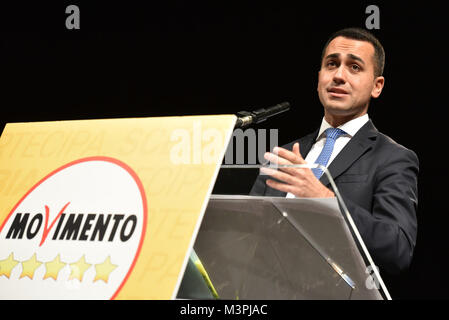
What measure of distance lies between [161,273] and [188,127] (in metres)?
0.22

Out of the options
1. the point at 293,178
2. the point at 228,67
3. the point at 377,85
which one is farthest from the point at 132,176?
the point at 228,67

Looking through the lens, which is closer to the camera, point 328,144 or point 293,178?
point 293,178

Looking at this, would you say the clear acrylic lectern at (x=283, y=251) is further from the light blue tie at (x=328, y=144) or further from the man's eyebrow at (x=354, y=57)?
the man's eyebrow at (x=354, y=57)

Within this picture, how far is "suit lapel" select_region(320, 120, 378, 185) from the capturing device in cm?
131

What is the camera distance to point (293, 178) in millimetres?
814

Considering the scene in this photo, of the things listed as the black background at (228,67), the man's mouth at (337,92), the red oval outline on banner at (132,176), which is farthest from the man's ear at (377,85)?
the red oval outline on banner at (132,176)

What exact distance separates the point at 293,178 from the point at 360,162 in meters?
0.55

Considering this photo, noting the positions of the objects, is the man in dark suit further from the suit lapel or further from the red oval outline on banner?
the red oval outline on banner

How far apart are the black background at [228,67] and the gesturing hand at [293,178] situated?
4.15 ft

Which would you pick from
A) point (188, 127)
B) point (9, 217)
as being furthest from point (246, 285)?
point (9, 217)

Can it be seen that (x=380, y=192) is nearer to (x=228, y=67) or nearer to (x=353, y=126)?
(x=353, y=126)

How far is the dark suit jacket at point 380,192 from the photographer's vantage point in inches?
41.6

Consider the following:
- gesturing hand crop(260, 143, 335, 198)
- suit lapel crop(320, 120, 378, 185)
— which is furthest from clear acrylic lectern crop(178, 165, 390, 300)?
suit lapel crop(320, 120, 378, 185)

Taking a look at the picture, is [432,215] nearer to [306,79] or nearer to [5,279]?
[306,79]
